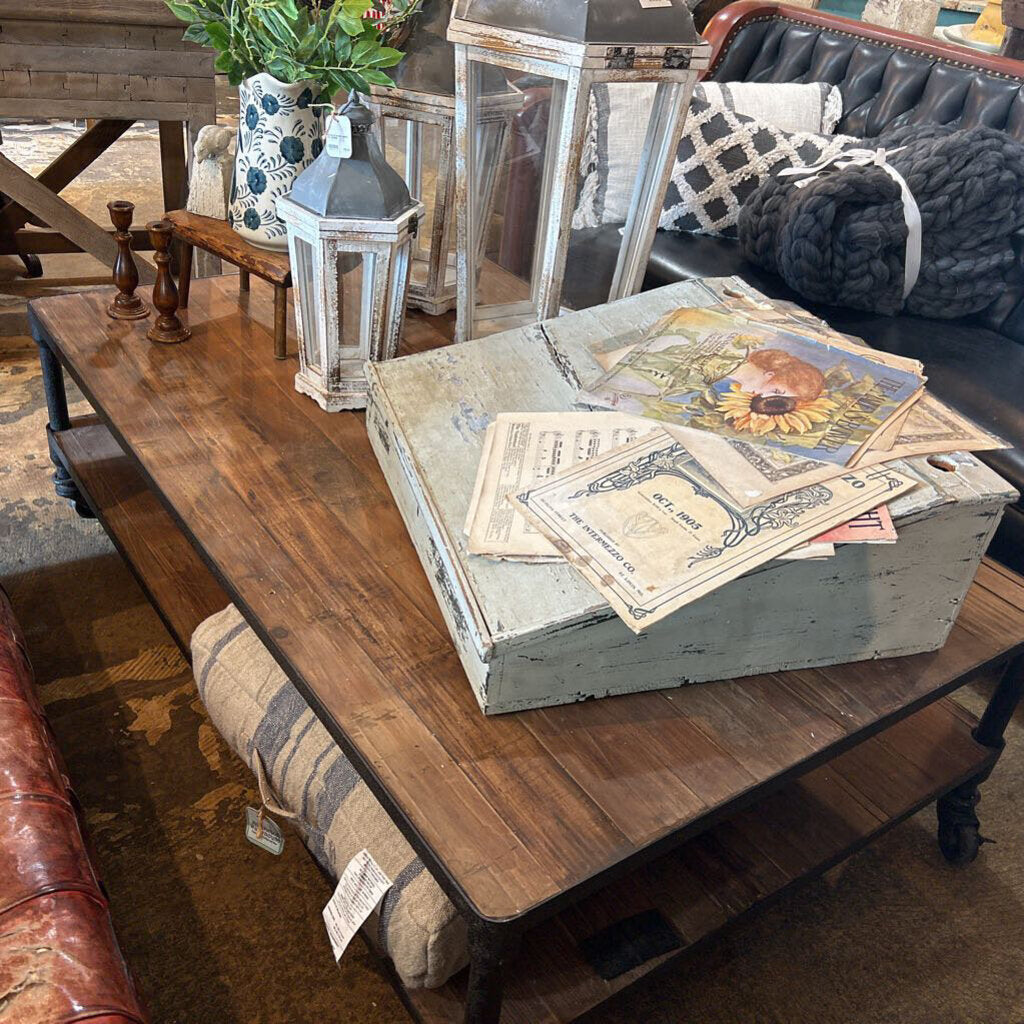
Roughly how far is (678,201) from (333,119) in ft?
3.65

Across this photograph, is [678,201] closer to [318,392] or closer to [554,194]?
[554,194]

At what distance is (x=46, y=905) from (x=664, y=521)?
1.67ft

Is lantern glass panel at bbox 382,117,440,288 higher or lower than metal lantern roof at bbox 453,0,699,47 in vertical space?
lower

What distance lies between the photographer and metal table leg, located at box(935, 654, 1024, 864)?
1078 mm

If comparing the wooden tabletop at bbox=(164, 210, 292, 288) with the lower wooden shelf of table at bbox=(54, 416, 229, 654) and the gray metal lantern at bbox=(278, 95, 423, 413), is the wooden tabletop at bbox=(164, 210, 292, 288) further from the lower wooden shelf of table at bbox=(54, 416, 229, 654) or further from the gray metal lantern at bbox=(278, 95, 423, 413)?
the lower wooden shelf of table at bbox=(54, 416, 229, 654)

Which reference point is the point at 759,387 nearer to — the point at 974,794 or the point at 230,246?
the point at 974,794

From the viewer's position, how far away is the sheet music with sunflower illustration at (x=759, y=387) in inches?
35.8

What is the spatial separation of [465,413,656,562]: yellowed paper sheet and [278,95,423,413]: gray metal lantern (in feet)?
0.87

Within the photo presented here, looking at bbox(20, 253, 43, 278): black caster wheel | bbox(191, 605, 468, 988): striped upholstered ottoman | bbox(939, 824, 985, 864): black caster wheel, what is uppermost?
bbox(191, 605, 468, 988): striped upholstered ottoman

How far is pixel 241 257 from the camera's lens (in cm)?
128

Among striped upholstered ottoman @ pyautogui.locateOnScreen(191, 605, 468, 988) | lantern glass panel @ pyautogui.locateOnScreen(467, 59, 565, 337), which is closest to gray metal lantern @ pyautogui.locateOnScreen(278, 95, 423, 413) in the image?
lantern glass panel @ pyautogui.locateOnScreen(467, 59, 565, 337)

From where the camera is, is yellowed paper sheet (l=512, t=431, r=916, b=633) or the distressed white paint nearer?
yellowed paper sheet (l=512, t=431, r=916, b=633)

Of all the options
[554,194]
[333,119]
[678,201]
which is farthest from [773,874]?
[678,201]

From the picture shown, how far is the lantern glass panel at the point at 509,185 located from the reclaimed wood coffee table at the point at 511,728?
0.26 m
